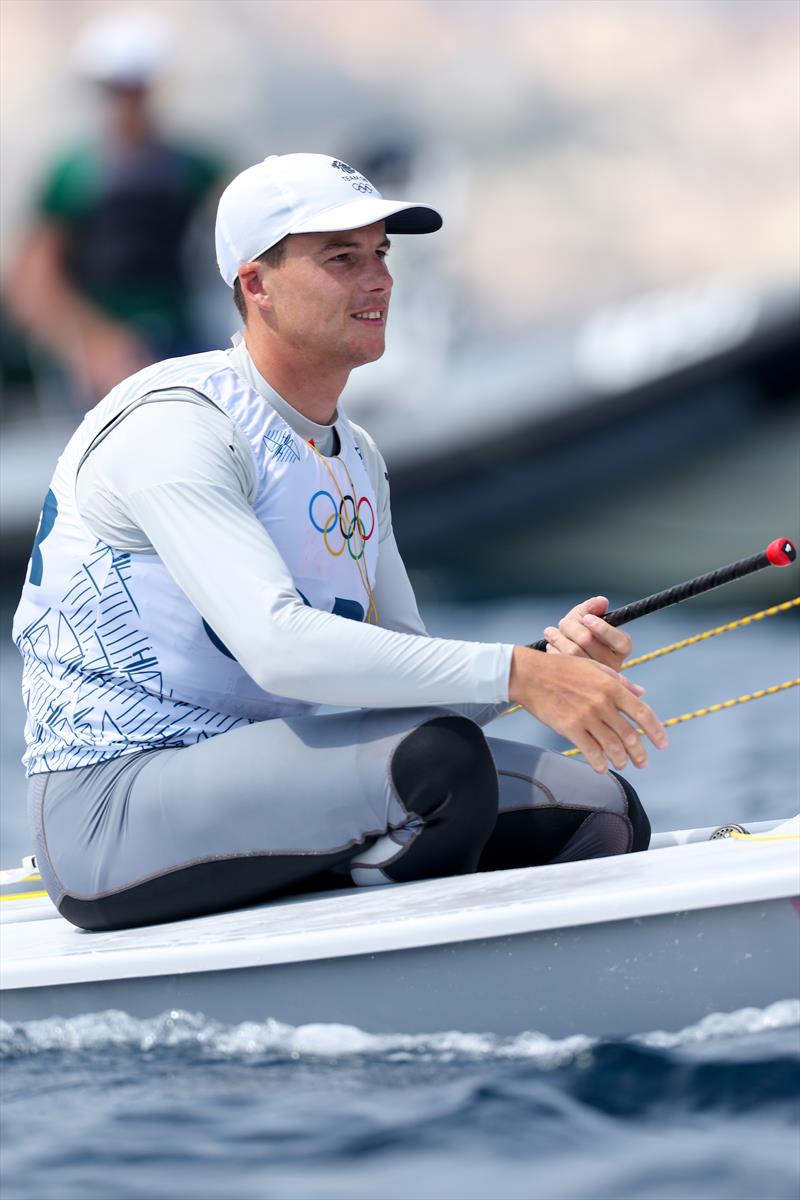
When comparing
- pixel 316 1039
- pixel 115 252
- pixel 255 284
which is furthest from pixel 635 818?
pixel 115 252

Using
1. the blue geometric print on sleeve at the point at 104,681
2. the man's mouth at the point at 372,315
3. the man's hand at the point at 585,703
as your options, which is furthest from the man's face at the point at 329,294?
the man's hand at the point at 585,703

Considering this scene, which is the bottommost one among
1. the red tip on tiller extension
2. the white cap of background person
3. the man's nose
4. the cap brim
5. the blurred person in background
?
the red tip on tiller extension

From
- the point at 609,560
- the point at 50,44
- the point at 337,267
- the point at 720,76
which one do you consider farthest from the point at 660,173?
the point at 337,267

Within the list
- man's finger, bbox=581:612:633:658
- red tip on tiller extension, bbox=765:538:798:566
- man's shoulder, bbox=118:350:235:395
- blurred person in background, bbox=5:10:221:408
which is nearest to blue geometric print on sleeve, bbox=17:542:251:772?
man's shoulder, bbox=118:350:235:395

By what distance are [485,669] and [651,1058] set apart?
1.22ft

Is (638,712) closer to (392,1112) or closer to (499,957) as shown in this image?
(499,957)

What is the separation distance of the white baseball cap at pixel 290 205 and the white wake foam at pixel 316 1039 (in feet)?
2.47

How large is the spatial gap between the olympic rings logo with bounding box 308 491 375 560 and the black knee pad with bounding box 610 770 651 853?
1.24 feet

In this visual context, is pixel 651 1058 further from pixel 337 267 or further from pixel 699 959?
pixel 337 267

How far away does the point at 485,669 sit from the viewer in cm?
161

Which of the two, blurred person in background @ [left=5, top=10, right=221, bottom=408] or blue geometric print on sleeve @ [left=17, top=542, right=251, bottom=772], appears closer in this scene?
blue geometric print on sleeve @ [left=17, top=542, right=251, bottom=772]

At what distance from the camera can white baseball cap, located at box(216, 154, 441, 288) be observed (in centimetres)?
175

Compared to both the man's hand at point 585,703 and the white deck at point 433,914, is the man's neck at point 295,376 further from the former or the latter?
the white deck at point 433,914

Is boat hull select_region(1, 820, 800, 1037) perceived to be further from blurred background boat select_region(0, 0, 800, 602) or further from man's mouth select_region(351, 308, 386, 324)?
blurred background boat select_region(0, 0, 800, 602)
